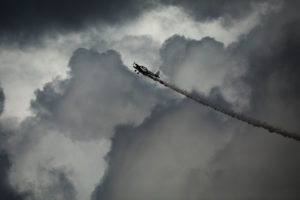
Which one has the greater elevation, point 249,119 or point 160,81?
point 160,81

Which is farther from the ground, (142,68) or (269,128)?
(142,68)

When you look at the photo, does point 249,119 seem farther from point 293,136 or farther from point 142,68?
point 142,68

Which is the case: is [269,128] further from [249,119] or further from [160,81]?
[160,81]

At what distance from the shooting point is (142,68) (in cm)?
18512

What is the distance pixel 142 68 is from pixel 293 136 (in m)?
83.9

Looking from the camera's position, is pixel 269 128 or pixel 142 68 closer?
pixel 269 128

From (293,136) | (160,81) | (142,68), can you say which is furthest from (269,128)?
(142,68)

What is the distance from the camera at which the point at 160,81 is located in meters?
176

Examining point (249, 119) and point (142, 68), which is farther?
point (142, 68)

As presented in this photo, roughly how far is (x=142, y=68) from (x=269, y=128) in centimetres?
7424

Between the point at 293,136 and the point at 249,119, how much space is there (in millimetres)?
16620

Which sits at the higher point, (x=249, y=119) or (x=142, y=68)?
(x=142, y=68)

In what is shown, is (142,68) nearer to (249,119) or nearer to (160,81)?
(160,81)

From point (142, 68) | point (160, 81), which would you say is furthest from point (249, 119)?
point (142, 68)
